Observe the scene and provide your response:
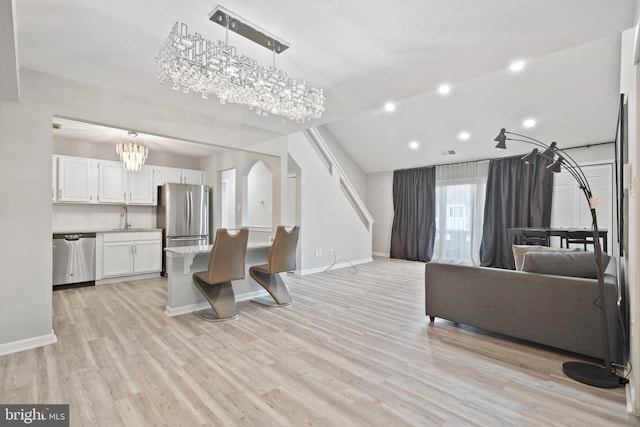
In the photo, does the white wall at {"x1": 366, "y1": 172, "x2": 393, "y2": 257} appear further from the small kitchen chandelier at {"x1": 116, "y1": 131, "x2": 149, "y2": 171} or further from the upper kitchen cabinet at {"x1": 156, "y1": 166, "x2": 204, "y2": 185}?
the small kitchen chandelier at {"x1": 116, "y1": 131, "x2": 149, "y2": 171}

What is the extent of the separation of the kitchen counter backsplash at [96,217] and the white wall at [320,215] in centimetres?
313

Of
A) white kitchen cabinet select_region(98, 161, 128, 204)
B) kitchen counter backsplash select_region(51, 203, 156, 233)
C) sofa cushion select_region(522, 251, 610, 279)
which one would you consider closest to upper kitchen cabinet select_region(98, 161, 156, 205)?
white kitchen cabinet select_region(98, 161, 128, 204)

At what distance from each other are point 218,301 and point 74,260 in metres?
2.95

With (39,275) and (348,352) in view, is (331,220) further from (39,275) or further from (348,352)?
(39,275)

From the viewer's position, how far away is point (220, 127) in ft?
13.2

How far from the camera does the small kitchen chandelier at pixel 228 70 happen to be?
2.12 m

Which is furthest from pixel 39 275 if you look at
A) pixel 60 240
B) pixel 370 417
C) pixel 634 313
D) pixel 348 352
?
pixel 634 313

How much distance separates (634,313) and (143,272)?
6.21 metres

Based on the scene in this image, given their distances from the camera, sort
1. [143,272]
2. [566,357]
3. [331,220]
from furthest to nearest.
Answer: [331,220] → [143,272] → [566,357]

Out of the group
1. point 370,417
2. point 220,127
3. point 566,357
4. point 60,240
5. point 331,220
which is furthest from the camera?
point 331,220

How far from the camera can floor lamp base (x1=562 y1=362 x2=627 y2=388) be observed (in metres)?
2.08

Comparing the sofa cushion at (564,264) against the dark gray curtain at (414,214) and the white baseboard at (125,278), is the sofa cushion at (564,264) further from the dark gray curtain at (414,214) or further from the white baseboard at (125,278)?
the white baseboard at (125,278)

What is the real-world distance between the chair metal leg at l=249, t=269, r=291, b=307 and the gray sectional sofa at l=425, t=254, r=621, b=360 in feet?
5.91

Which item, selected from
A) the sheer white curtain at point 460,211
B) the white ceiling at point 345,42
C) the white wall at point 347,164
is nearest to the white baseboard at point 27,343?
the white ceiling at point 345,42
